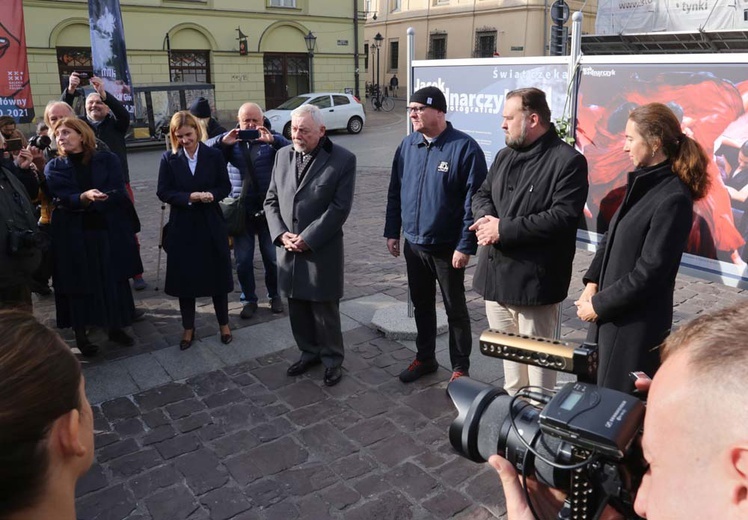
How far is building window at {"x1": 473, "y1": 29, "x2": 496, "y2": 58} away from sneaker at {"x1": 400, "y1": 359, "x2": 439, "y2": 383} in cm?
3796

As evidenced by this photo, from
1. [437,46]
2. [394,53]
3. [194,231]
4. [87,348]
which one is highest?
[437,46]

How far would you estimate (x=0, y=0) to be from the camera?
12359 millimetres

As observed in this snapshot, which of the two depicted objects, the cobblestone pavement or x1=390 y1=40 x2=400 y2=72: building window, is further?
x1=390 y1=40 x2=400 y2=72: building window

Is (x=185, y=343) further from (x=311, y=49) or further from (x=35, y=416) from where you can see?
(x=311, y=49)

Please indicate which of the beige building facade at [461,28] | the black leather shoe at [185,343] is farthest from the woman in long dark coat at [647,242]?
the beige building facade at [461,28]

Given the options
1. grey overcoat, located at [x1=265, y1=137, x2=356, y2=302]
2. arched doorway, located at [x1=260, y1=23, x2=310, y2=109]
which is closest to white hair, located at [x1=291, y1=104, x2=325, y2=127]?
grey overcoat, located at [x1=265, y1=137, x2=356, y2=302]

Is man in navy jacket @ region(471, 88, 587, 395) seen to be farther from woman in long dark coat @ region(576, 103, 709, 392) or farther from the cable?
the cable

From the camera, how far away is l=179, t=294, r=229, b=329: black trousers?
4.99 metres

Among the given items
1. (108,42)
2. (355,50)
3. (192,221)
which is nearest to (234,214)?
(192,221)

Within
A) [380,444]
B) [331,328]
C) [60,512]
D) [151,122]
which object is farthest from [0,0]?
[60,512]

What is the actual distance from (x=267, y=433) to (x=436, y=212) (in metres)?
1.75

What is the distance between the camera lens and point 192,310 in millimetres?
5035

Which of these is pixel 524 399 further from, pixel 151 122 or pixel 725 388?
pixel 151 122

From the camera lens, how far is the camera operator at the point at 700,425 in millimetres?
832
